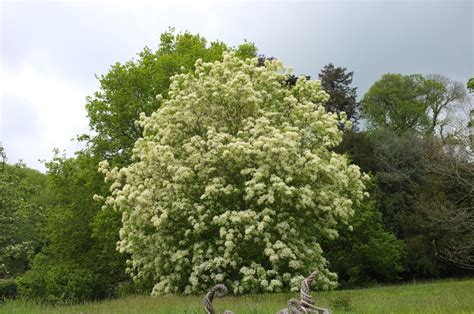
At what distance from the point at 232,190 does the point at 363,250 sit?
53.4 feet

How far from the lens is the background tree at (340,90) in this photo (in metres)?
49.2

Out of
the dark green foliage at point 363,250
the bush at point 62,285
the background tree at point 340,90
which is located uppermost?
the background tree at point 340,90

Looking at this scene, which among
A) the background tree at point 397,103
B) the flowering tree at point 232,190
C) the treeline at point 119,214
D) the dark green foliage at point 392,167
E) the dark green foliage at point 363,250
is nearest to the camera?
the flowering tree at point 232,190

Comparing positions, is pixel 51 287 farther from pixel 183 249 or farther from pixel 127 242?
pixel 183 249

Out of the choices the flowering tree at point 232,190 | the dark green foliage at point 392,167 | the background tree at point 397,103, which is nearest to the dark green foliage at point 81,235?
the flowering tree at point 232,190

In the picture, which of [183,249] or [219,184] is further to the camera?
[183,249]

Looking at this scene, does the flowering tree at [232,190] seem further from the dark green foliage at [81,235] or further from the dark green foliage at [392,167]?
the dark green foliage at [392,167]

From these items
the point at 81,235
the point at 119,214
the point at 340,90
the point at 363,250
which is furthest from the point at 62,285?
the point at 340,90

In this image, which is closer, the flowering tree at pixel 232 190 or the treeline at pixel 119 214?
the flowering tree at pixel 232 190

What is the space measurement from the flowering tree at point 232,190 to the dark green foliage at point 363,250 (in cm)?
1172

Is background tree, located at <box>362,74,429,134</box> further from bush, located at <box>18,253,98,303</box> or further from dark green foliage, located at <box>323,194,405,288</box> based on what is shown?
bush, located at <box>18,253,98,303</box>

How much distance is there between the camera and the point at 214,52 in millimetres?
32438

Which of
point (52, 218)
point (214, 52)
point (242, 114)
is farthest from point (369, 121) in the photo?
point (242, 114)

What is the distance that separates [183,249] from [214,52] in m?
15.8
